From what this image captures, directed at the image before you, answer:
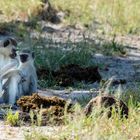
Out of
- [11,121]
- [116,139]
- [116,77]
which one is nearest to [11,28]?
[116,77]

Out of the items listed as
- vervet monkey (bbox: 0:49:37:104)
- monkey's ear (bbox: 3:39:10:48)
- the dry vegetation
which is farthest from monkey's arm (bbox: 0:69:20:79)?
the dry vegetation

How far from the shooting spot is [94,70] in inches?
405

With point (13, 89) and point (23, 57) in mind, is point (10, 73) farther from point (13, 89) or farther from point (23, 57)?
point (23, 57)

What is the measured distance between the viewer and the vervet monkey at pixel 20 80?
8.13 m

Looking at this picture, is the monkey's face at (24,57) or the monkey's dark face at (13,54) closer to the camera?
the monkey's face at (24,57)

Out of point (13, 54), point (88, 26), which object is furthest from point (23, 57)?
point (88, 26)

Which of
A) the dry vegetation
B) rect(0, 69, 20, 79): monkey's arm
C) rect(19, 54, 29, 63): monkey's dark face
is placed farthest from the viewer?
rect(19, 54, 29, 63): monkey's dark face

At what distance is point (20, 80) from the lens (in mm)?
8195

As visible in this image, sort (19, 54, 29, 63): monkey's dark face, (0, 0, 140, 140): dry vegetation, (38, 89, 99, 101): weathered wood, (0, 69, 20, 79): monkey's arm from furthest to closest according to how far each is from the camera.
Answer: (38, 89, 99, 101): weathered wood < (19, 54, 29, 63): monkey's dark face < (0, 69, 20, 79): monkey's arm < (0, 0, 140, 140): dry vegetation

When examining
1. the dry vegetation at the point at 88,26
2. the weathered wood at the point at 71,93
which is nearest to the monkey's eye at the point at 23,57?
the weathered wood at the point at 71,93

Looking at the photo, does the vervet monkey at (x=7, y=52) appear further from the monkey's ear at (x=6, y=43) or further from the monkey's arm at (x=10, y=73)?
the monkey's arm at (x=10, y=73)

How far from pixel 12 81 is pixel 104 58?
4326 mm

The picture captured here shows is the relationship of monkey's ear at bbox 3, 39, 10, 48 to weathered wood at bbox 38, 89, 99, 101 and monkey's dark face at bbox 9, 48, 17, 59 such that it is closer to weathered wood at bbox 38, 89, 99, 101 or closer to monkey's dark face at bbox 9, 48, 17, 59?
monkey's dark face at bbox 9, 48, 17, 59

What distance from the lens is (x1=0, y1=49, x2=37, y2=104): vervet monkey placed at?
813cm
